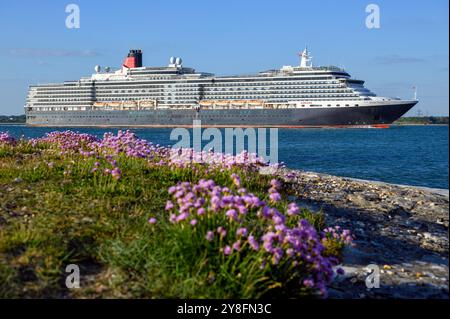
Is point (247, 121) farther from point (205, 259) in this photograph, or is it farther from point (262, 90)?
point (205, 259)

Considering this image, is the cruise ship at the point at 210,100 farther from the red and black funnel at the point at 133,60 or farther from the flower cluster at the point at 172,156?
the flower cluster at the point at 172,156

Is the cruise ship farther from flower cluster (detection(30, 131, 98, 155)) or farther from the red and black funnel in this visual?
flower cluster (detection(30, 131, 98, 155))

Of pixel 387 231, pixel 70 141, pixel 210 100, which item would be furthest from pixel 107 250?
pixel 210 100

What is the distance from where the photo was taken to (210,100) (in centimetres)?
7662

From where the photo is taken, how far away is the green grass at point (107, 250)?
3951 mm

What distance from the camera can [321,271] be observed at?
4055mm

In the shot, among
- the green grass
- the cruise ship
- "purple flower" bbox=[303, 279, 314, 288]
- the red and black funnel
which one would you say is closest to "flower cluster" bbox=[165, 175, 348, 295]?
"purple flower" bbox=[303, 279, 314, 288]

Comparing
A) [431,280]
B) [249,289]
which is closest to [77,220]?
[249,289]

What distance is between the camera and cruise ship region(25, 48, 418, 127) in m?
71.2

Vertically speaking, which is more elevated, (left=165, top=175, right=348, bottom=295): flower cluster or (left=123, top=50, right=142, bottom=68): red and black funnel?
(left=123, top=50, right=142, bottom=68): red and black funnel

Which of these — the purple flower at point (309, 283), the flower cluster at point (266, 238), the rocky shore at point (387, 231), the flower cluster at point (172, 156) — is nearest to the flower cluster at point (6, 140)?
the flower cluster at point (172, 156)

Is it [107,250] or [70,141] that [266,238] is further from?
[70,141]

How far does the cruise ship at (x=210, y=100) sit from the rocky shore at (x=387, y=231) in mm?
60840

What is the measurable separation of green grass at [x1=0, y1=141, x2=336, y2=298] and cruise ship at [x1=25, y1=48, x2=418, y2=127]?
65191mm
